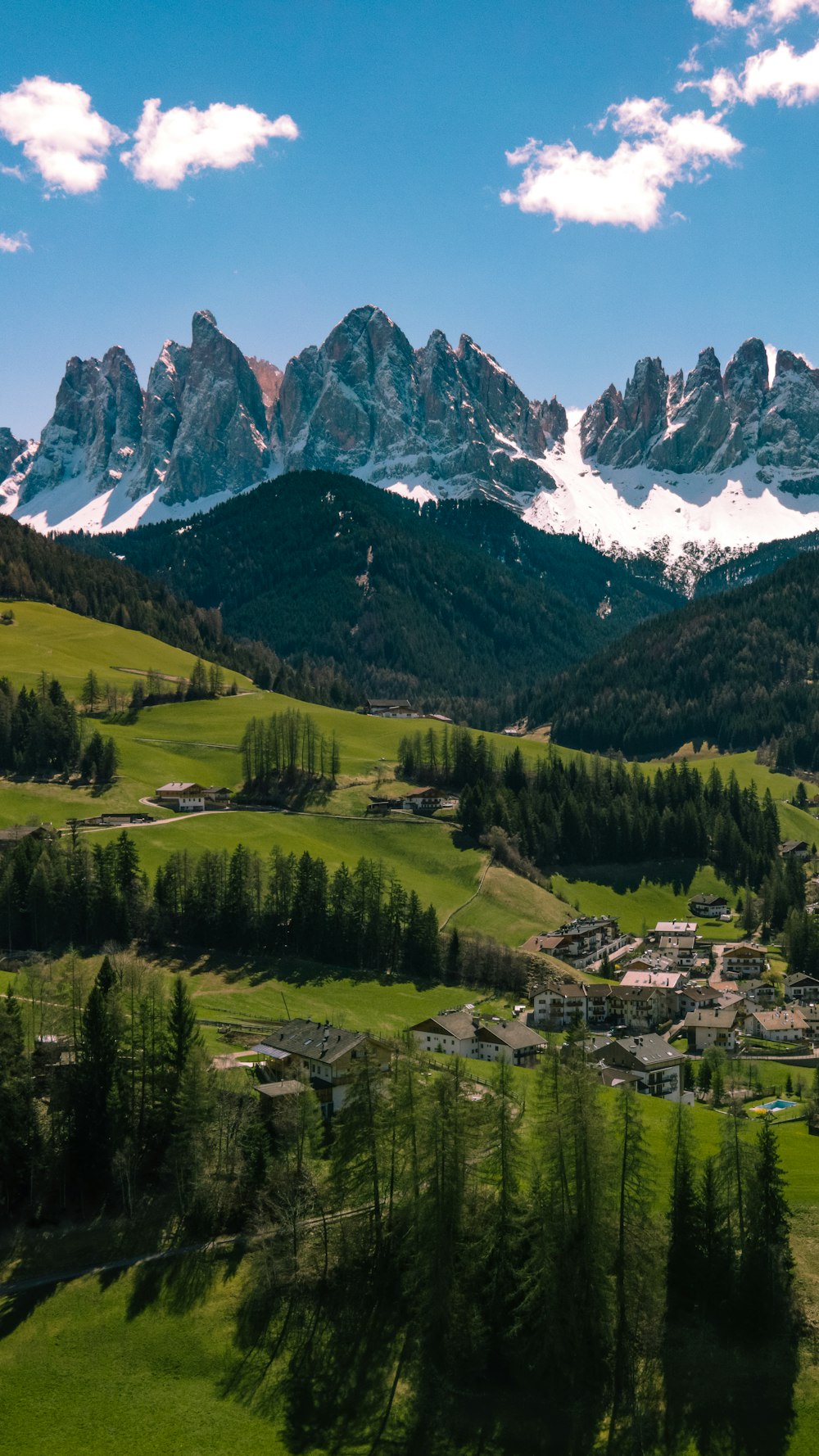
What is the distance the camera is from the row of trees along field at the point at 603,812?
531ft

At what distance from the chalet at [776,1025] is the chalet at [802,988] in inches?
462

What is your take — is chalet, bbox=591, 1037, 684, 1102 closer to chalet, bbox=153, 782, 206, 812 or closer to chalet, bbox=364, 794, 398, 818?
chalet, bbox=364, 794, 398, 818

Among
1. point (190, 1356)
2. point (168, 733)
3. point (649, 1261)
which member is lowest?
point (190, 1356)

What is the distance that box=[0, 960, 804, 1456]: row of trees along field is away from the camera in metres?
50.2

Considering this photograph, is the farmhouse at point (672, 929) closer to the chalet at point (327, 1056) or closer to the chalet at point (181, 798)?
the chalet at point (181, 798)

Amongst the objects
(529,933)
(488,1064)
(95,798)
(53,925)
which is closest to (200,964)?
(53,925)

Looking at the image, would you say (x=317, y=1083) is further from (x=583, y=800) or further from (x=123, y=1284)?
(x=583, y=800)

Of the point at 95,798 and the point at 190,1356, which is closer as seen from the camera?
the point at 190,1356

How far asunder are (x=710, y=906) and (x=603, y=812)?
839 inches

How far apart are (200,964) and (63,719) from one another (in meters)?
66.5

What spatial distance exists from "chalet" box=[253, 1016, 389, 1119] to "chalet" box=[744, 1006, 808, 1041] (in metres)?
47.7

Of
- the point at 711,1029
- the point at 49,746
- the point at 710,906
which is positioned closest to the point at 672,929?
the point at 710,906

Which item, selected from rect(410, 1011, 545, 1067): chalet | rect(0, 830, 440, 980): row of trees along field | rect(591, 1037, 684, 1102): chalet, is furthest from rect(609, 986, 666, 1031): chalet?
rect(410, 1011, 545, 1067): chalet

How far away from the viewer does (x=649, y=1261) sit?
53312mm
